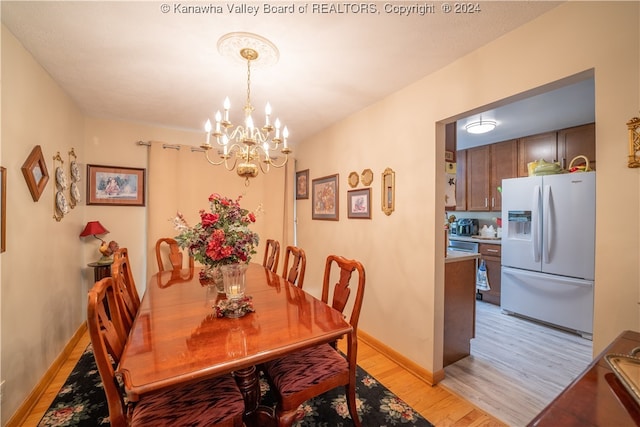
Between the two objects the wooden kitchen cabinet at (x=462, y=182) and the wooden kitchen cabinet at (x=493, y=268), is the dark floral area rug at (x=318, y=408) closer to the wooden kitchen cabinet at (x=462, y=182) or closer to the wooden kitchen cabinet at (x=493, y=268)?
the wooden kitchen cabinet at (x=493, y=268)

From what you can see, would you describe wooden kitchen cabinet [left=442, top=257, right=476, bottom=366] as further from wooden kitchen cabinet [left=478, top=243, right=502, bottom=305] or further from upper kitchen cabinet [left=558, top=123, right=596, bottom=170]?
upper kitchen cabinet [left=558, top=123, right=596, bottom=170]

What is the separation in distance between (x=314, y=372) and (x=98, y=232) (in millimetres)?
2811

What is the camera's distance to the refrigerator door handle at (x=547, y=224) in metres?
2.99

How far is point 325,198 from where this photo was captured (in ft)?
11.3

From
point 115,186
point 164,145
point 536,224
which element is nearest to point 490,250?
point 536,224

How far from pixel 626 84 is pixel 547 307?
2.79 meters

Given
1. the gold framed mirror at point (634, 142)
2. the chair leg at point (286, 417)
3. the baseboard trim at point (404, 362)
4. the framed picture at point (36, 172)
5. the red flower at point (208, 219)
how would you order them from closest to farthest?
the gold framed mirror at point (634, 142) < the chair leg at point (286, 417) < the red flower at point (208, 219) < the framed picture at point (36, 172) < the baseboard trim at point (404, 362)

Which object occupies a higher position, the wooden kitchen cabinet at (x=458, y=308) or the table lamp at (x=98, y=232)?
the table lamp at (x=98, y=232)

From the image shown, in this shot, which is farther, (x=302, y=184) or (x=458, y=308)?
(x=302, y=184)

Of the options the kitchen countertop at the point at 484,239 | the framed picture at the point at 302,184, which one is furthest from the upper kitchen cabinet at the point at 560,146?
the framed picture at the point at 302,184

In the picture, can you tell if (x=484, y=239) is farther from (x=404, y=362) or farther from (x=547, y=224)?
(x=404, y=362)

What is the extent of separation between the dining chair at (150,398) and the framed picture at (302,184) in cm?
283

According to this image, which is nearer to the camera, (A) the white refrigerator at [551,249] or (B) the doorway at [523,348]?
(B) the doorway at [523,348]

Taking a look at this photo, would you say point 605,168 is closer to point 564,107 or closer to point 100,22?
point 564,107
